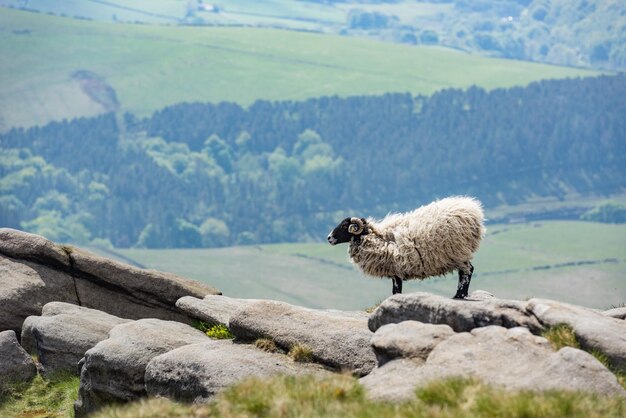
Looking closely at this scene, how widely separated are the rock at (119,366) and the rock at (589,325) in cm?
1014

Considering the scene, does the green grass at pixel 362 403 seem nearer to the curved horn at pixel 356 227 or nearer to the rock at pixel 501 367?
the rock at pixel 501 367

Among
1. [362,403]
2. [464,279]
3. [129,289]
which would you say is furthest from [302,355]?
[129,289]

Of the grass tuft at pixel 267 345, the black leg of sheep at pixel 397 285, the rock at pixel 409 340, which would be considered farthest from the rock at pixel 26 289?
the rock at pixel 409 340

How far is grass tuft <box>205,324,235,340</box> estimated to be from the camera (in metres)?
33.4

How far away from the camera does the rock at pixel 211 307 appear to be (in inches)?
1361

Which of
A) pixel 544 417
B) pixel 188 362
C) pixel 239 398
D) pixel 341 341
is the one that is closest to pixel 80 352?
pixel 188 362

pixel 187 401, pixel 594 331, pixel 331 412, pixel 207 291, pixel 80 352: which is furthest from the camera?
pixel 207 291

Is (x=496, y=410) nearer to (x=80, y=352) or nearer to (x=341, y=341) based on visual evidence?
(x=341, y=341)

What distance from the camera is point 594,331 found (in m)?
24.5

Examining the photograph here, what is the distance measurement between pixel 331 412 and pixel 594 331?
659 cm

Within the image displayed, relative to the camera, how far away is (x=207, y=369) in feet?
91.1

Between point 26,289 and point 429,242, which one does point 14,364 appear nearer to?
point 26,289

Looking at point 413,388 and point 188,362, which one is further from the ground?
point 413,388

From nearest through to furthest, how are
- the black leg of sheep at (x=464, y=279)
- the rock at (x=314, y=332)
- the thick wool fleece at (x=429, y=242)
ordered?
the rock at (x=314, y=332) < the thick wool fleece at (x=429, y=242) < the black leg of sheep at (x=464, y=279)
